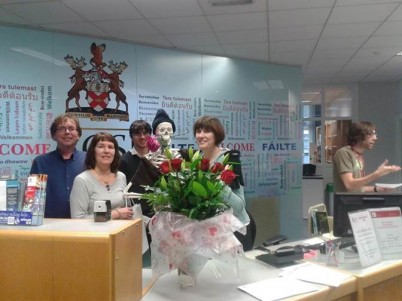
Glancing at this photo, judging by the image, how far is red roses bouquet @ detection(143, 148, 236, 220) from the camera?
4.60 feet

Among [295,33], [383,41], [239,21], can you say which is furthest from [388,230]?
[383,41]

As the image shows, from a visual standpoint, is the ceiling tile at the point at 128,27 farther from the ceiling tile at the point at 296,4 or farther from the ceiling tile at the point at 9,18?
the ceiling tile at the point at 296,4

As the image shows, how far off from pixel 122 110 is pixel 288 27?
6.30ft

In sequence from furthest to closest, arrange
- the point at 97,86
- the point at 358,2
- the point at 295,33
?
the point at 295,33 < the point at 97,86 < the point at 358,2

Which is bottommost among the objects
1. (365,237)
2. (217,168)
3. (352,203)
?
(365,237)

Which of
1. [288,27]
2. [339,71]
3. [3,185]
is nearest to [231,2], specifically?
[288,27]

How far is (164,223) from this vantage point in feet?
4.63

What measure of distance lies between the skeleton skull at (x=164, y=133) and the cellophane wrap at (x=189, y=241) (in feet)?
3.03

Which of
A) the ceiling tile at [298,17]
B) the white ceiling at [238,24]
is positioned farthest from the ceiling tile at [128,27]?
the ceiling tile at [298,17]

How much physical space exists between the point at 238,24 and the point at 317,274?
268 centimetres

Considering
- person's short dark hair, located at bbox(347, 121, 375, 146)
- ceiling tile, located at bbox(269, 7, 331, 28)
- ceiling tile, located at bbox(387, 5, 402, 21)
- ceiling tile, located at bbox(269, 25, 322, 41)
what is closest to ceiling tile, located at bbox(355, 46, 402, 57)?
ceiling tile, located at bbox(269, 25, 322, 41)

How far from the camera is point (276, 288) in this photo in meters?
1.47

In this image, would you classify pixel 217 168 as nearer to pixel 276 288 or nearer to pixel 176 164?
pixel 176 164

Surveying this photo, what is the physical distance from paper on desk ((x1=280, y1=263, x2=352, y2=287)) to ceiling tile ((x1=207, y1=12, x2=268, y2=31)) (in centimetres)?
239
